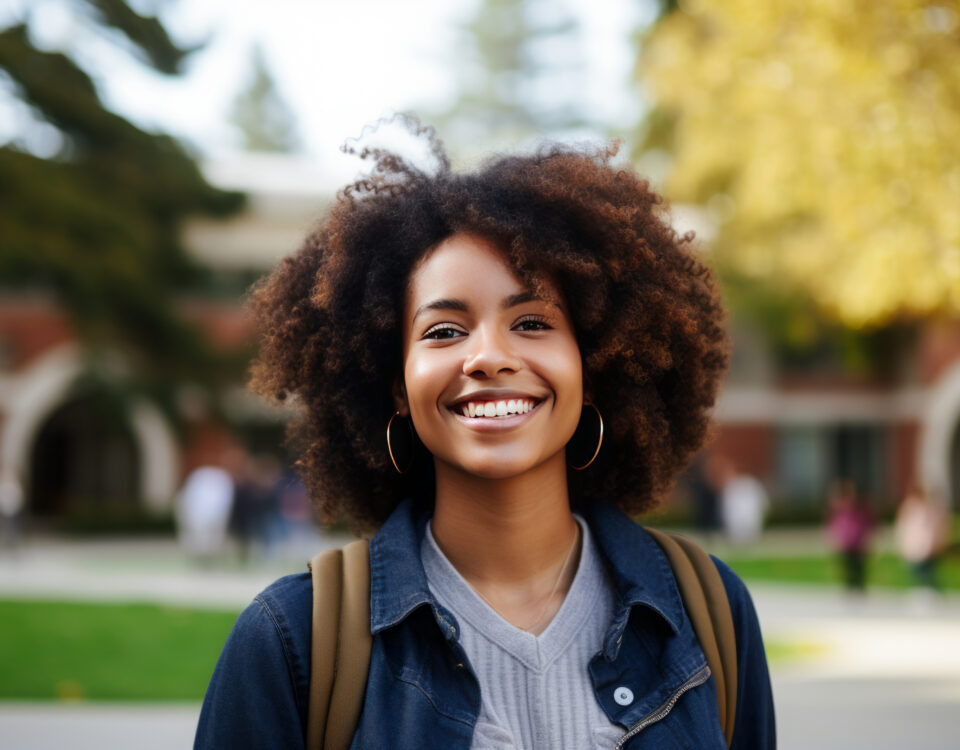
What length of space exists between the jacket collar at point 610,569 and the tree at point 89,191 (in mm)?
7526

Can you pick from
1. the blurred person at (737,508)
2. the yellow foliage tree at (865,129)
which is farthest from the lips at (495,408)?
the blurred person at (737,508)

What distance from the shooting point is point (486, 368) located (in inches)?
82.8

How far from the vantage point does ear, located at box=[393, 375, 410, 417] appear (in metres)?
2.38

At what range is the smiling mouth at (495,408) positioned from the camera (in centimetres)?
213

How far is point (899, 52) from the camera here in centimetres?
1046

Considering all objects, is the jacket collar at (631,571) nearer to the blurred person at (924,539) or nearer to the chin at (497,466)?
the chin at (497,466)

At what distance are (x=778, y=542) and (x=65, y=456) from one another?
2007 centimetres

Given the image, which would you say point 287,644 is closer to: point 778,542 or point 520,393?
point 520,393

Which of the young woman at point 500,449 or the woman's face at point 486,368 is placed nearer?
the young woman at point 500,449

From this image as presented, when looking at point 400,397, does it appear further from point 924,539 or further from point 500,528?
point 924,539

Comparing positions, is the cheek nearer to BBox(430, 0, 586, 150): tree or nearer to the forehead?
the forehead

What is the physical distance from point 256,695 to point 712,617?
0.94 m

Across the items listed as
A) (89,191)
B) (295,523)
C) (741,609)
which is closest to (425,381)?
(741,609)

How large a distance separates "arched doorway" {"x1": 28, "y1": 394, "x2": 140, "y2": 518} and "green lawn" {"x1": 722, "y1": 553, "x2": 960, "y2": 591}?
17.4 metres
